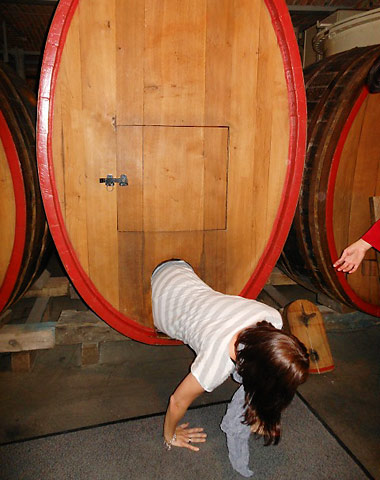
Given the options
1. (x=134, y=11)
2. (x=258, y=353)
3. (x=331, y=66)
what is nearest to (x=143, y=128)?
(x=134, y=11)

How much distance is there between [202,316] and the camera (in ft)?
5.75

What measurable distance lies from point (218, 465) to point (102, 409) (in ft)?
2.42

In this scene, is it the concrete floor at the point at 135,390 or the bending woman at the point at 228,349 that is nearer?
the bending woman at the point at 228,349

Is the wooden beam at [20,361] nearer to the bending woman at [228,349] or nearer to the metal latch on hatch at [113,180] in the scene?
the bending woman at [228,349]

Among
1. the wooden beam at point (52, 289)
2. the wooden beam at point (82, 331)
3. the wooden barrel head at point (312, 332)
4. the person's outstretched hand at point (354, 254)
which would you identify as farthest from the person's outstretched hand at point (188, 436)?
the wooden beam at point (52, 289)

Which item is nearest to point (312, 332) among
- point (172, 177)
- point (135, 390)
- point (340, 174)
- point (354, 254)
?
point (354, 254)

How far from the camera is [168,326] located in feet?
6.53

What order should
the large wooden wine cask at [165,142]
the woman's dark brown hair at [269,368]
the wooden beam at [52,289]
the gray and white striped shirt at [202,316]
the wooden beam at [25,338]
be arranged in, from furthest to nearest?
the wooden beam at [52,289]
the wooden beam at [25,338]
the large wooden wine cask at [165,142]
the gray and white striped shirt at [202,316]
the woman's dark brown hair at [269,368]

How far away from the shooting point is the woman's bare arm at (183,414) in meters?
1.67

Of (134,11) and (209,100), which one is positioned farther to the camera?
(209,100)

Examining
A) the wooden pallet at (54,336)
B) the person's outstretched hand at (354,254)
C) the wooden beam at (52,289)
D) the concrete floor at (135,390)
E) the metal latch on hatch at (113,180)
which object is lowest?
the concrete floor at (135,390)

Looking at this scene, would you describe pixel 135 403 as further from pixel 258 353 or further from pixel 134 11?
pixel 134 11

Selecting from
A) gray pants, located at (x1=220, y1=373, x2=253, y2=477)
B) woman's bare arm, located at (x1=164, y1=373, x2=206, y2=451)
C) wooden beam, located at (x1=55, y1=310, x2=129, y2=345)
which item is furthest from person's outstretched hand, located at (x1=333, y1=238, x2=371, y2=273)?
wooden beam, located at (x1=55, y1=310, x2=129, y2=345)

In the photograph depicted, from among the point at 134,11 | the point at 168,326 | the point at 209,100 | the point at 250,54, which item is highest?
the point at 134,11
